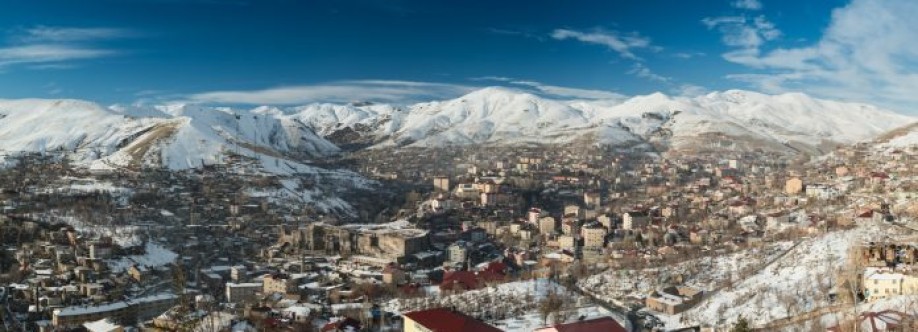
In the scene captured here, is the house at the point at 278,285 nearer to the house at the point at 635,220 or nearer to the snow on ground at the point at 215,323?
the snow on ground at the point at 215,323

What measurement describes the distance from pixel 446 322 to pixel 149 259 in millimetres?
18262

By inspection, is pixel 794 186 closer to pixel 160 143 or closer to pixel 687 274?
pixel 687 274

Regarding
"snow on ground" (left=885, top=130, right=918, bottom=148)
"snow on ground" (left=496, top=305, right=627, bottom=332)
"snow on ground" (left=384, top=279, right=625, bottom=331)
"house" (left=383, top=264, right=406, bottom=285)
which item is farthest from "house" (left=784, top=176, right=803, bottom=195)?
"snow on ground" (left=496, top=305, right=627, bottom=332)

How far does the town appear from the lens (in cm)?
2056

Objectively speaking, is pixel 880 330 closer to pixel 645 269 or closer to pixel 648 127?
pixel 645 269

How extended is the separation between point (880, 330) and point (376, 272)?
2002 centimetres

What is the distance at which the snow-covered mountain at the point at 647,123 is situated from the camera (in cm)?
8769

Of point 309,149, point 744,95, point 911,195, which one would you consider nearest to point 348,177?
point 911,195

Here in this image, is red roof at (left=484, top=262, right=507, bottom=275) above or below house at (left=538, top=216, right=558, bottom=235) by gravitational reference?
below

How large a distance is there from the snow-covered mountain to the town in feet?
96.2

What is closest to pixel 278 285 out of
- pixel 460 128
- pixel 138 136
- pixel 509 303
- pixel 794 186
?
pixel 509 303

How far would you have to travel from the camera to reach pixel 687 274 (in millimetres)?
25828

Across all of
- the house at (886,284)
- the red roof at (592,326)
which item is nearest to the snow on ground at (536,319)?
the red roof at (592,326)

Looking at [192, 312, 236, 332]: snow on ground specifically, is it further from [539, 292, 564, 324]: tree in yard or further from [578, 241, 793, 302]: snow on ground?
[578, 241, 793, 302]: snow on ground
